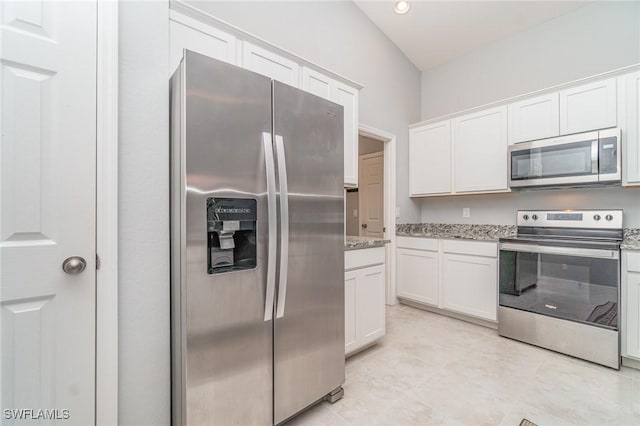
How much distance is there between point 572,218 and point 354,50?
2806 millimetres

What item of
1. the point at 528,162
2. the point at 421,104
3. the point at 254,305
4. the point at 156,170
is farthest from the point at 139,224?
the point at 421,104

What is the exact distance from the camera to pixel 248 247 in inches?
52.1

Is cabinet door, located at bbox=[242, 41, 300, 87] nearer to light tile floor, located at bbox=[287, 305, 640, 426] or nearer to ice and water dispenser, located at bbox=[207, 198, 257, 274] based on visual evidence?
ice and water dispenser, located at bbox=[207, 198, 257, 274]

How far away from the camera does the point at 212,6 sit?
2051mm

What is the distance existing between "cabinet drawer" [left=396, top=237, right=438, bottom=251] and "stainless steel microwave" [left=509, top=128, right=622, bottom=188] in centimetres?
99

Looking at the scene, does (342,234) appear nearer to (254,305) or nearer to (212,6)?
(254,305)

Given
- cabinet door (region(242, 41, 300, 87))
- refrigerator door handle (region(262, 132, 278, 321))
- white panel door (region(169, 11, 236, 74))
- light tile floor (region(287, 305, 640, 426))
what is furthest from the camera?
→ cabinet door (region(242, 41, 300, 87))

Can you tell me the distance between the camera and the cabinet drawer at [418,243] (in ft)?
10.8

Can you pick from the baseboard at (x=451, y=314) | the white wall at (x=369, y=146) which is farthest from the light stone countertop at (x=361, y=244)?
the white wall at (x=369, y=146)

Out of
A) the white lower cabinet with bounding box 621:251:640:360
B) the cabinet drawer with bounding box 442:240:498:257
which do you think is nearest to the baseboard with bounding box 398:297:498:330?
the cabinet drawer with bounding box 442:240:498:257

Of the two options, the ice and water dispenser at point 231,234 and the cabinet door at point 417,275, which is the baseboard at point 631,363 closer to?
the cabinet door at point 417,275

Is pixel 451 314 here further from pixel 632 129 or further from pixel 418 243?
pixel 632 129

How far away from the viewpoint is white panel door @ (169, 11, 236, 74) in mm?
1486

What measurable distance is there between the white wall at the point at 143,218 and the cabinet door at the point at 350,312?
3.92 feet
